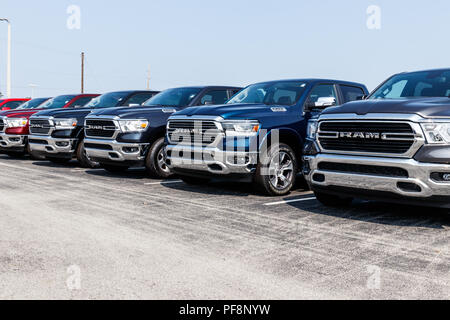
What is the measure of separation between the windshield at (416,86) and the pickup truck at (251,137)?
0.45 metres

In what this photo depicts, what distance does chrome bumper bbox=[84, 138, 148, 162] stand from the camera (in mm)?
10023

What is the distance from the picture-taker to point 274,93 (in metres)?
9.18

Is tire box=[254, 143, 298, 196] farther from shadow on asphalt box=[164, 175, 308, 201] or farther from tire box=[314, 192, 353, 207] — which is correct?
tire box=[314, 192, 353, 207]

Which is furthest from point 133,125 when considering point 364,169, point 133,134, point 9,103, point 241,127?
point 9,103

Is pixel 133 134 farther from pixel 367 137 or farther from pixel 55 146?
pixel 367 137

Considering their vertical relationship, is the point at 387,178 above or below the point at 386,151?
below

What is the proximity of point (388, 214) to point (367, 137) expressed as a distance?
141 cm

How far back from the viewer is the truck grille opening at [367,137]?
573cm

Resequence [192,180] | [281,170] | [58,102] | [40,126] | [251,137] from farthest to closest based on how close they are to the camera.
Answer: [58,102], [40,126], [192,180], [281,170], [251,137]

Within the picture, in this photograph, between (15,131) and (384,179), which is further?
(15,131)

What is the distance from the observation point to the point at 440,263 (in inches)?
179

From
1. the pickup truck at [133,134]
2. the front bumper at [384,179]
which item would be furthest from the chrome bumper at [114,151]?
the front bumper at [384,179]

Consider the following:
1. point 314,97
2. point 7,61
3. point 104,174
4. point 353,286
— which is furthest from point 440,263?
point 7,61
